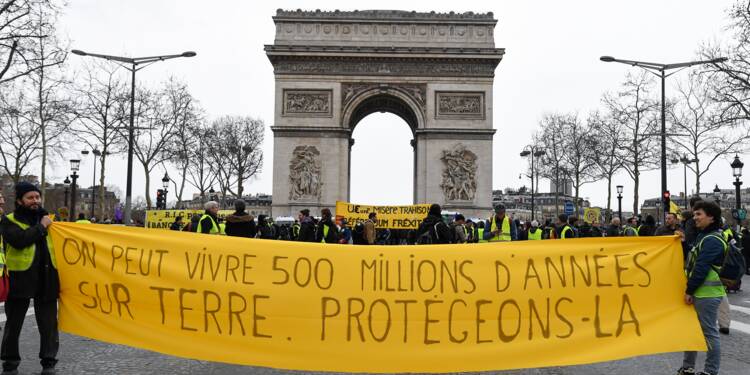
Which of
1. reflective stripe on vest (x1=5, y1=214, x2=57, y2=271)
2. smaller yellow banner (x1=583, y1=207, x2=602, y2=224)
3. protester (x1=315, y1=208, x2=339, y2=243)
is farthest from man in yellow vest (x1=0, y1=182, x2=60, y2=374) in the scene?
smaller yellow banner (x1=583, y1=207, x2=602, y2=224)

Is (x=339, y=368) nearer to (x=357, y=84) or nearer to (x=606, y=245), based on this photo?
(x=606, y=245)

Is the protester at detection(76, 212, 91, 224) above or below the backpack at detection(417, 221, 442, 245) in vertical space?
above

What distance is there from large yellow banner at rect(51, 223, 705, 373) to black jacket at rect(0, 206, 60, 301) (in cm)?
24

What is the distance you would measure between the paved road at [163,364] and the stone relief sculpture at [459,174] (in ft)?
89.2

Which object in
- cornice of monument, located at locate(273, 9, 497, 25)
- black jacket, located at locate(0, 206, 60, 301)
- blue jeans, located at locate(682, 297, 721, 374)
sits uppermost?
cornice of monument, located at locate(273, 9, 497, 25)

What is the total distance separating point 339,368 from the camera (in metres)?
4.68

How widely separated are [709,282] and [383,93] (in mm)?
31089

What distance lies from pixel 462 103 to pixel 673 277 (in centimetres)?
3069

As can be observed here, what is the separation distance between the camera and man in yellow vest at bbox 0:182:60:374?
5297mm

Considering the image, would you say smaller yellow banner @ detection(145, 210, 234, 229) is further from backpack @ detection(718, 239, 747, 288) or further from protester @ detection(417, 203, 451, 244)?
backpack @ detection(718, 239, 747, 288)

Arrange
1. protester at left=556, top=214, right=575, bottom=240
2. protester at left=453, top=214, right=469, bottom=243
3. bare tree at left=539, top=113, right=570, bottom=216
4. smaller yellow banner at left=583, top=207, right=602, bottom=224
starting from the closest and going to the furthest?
protester at left=453, top=214, right=469, bottom=243 → protester at left=556, top=214, right=575, bottom=240 → smaller yellow banner at left=583, top=207, right=602, bottom=224 → bare tree at left=539, top=113, right=570, bottom=216

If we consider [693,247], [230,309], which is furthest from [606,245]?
[230,309]

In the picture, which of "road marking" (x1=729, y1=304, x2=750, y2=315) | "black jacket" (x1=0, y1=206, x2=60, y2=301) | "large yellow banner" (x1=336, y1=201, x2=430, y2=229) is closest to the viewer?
"black jacket" (x1=0, y1=206, x2=60, y2=301)

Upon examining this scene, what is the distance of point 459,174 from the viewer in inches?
1361
